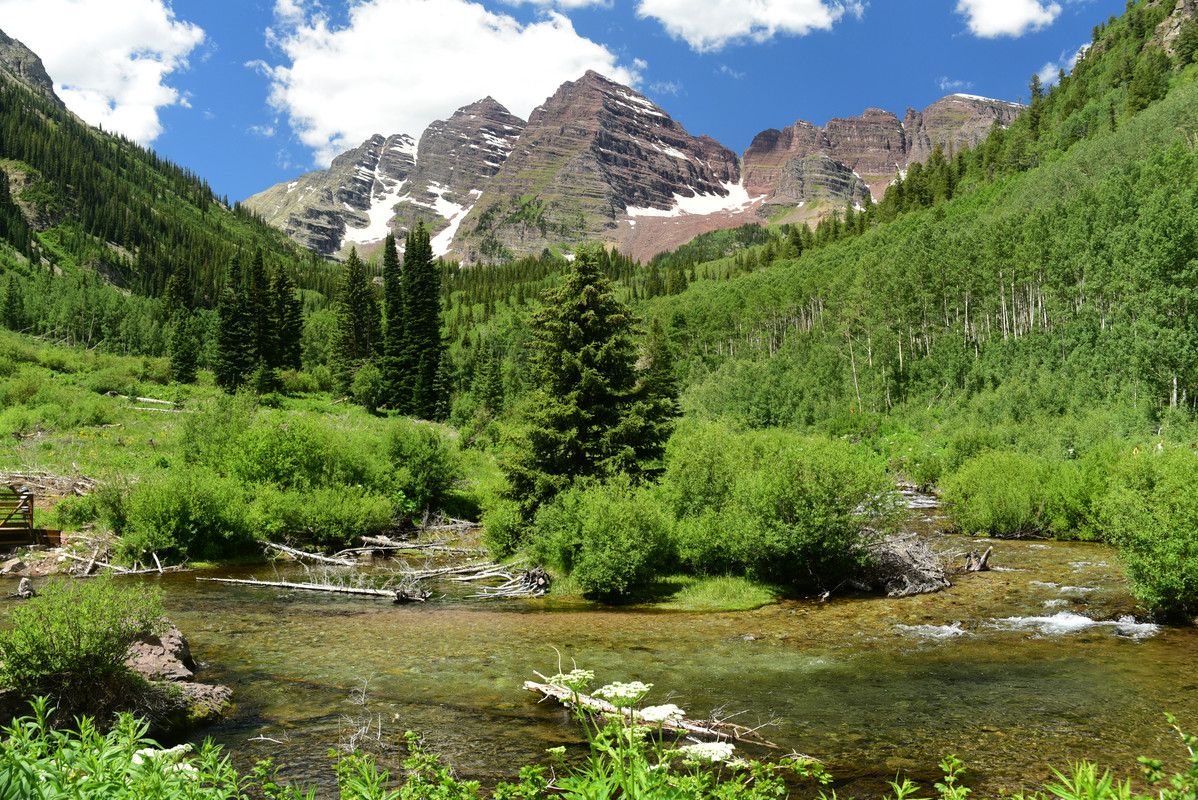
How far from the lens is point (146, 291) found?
16625 centimetres

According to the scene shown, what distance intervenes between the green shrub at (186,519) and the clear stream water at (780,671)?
253 inches

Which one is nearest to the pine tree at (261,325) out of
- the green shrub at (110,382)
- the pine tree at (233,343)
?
the pine tree at (233,343)

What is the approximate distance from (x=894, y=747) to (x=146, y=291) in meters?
201

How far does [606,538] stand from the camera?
2062cm

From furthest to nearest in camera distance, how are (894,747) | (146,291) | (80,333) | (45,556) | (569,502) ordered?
(146,291) → (80,333) → (45,556) → (569,502) → (894,747)

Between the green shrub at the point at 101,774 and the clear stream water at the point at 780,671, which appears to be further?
the clear stream water at the point at 780,671

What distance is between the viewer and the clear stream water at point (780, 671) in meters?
9.67

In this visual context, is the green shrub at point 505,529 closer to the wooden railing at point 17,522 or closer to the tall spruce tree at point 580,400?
the tall spruce tree at point 580,400

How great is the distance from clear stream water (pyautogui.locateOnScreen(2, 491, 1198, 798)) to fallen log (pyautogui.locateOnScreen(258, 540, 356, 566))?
202 inches

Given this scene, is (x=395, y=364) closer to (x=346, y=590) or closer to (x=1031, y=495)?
(x=346, y=590)

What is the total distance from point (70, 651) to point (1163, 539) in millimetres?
22170

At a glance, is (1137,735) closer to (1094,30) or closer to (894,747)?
(894,747)

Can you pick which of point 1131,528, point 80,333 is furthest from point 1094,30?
point 80,333

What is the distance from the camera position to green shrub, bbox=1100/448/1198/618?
15.0 meters
